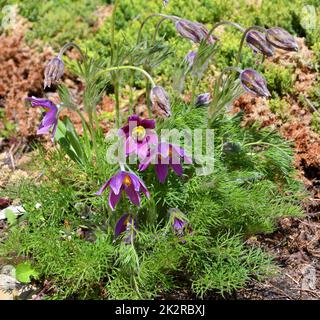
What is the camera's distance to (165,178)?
2.45 metres

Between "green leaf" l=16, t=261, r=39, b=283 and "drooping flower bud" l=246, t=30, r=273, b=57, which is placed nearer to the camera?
"drooping flower bud" l=246, t=30, r=273, b=57

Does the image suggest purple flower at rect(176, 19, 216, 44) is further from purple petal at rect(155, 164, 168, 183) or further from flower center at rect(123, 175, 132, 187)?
flower center at rect(123, 175, 132, 187)

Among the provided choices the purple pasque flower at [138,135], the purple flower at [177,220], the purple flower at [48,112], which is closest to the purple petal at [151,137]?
the purple pasque flower at [138,135]

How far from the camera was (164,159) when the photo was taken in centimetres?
236

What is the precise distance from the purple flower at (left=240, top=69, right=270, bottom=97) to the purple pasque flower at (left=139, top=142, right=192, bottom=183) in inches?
16.9

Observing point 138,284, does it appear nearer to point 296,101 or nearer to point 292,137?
point 292,137

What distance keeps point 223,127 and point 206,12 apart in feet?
5.86

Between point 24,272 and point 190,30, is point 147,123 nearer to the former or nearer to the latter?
point 190,30

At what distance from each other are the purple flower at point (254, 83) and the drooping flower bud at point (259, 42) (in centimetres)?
10

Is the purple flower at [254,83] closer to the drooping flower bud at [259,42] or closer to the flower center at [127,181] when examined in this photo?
the drooping flower bud at [259,42]

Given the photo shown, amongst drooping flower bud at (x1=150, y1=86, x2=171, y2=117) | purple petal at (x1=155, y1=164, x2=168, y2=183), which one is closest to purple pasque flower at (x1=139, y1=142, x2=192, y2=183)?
purple petal at (x1=155, y1=164, x2=168, y2=183)

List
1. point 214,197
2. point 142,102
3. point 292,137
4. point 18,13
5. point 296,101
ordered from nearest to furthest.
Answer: point 214,197 < point 292,137 < point 296,101 < point 142,102 < point 18,13

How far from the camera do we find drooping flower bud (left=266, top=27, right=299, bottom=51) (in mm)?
2457

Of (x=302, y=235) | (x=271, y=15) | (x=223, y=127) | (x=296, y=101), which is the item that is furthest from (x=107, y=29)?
(x=302, y=235)
